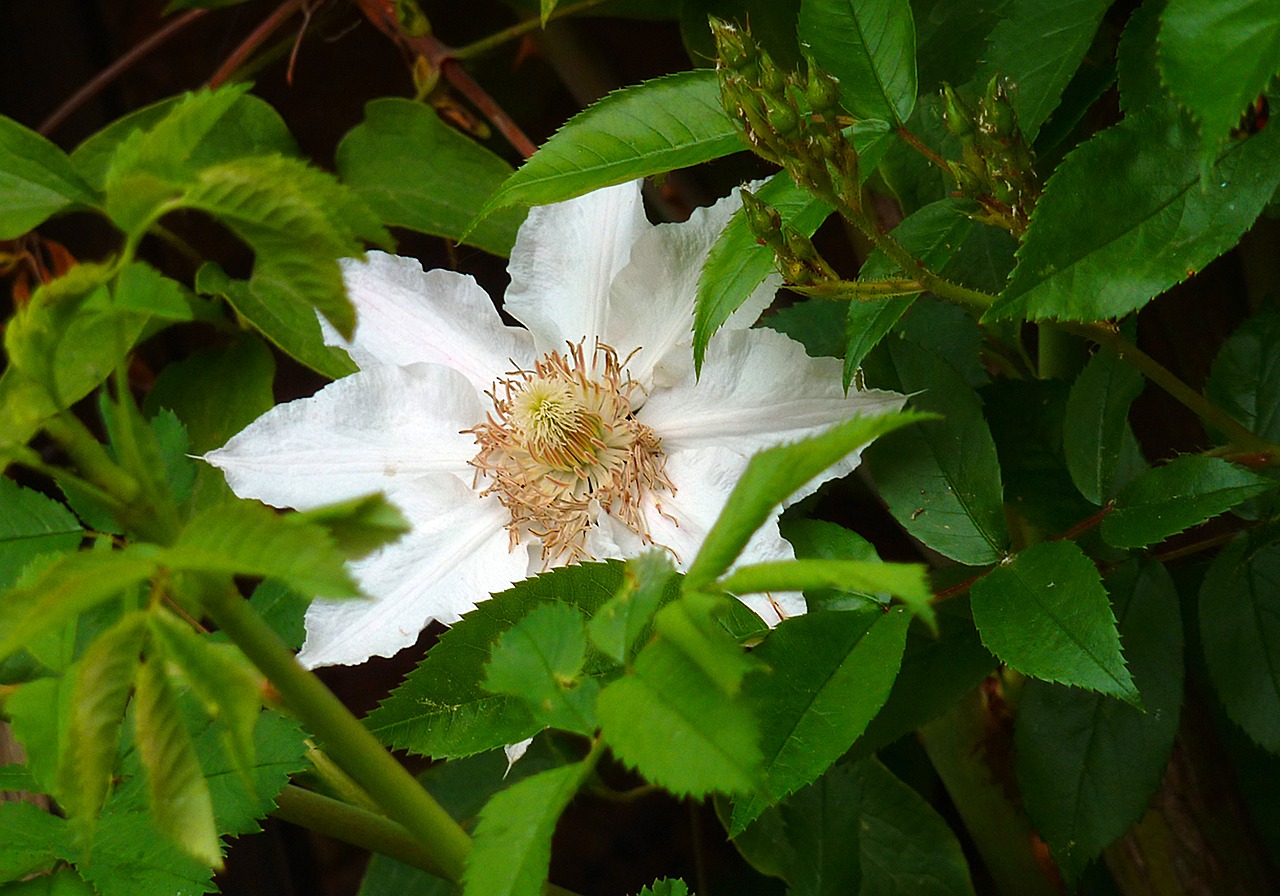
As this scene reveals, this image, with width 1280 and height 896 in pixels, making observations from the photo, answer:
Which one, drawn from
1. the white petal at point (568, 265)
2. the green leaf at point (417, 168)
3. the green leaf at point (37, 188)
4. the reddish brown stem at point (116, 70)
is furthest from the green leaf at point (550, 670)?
the reddish brown stem at point (116, 70)

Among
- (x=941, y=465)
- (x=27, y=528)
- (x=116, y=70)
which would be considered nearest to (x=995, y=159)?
(x=941, y=465)

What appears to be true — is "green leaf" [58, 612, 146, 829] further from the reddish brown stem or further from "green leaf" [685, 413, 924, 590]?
the reddish brown stem

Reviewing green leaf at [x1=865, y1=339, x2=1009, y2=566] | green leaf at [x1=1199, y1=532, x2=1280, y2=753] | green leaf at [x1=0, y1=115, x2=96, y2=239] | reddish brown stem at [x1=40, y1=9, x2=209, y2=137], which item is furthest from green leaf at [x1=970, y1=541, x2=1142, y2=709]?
reddish brown stem at [x1=40, y1=9, x2=209, y2=137]

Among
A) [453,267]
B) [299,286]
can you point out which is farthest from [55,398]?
[453,267]

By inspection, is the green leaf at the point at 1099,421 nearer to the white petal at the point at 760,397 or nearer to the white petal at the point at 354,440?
the white petal at the point at 760,397

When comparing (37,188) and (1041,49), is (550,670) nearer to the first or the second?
(37,188)
